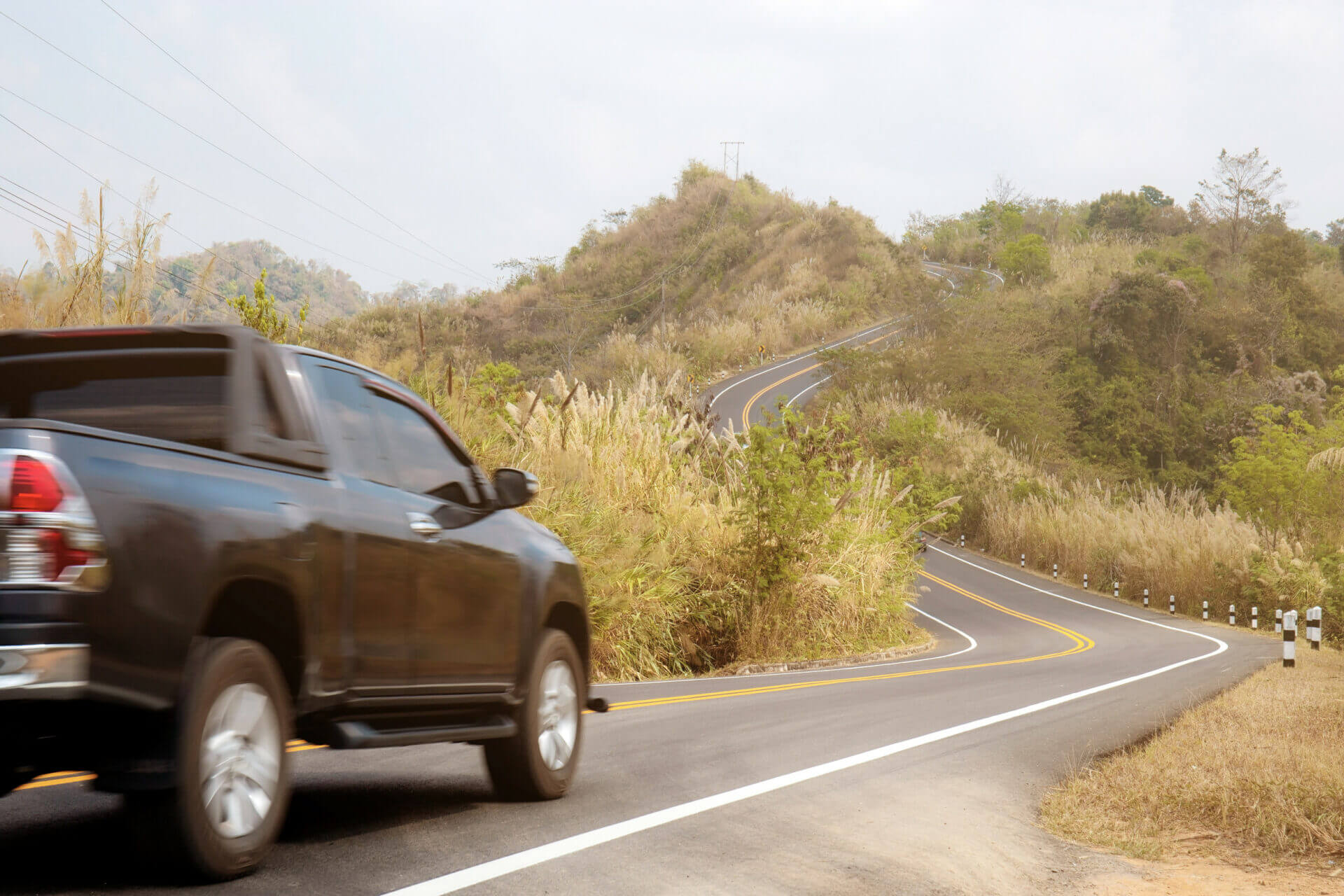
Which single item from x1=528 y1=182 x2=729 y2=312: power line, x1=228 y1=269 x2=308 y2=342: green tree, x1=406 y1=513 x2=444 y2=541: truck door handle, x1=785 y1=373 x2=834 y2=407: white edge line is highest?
x1=528 y1=182 x2=729 y2=312: power line

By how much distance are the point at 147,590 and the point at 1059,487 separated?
51.4m

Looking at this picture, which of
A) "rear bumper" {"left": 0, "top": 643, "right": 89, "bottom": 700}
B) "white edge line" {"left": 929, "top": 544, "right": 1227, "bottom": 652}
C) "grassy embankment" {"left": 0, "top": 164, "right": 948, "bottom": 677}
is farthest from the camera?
"white edge line" {"left": 929, "top": 544, "right": 1227, "bottom": 652}

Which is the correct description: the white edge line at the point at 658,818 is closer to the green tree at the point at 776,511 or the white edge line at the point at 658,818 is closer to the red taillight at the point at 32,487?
the red taillight at the point at 32,487

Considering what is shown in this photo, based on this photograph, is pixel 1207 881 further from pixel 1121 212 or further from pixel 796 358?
pixel 1121 212

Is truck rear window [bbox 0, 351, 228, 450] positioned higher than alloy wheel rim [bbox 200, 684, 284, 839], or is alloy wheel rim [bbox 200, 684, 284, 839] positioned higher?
truck rear window [bbox 0, 351, 228, 450]

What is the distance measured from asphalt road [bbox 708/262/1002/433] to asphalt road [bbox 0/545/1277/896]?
38.8 metres

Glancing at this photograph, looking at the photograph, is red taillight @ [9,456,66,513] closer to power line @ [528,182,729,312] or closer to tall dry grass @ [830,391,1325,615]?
tall dry grass @ [830,391,1325,615]

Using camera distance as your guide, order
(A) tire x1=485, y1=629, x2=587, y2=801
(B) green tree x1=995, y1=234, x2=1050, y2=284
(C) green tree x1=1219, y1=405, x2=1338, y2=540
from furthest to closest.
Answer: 1. (B) green tree x1=995, y1=234, x2=1050, y2=284
2. (C) green tree x1=1219, y1=405, x2=1338, y2=540
3. (A) tire x1=485, y1=629, x2=587, y2=801

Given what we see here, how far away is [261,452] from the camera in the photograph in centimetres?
490

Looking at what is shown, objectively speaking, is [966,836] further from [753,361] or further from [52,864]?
[753,361]

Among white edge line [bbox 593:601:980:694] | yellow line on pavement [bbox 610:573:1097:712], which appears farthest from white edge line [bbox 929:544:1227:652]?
white edge line [bbox 593:601:980:694]

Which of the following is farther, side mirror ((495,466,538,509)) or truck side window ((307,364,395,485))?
side mirror ((495,466,538,509))

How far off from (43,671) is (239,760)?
95 cm

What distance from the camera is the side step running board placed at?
5320mm
